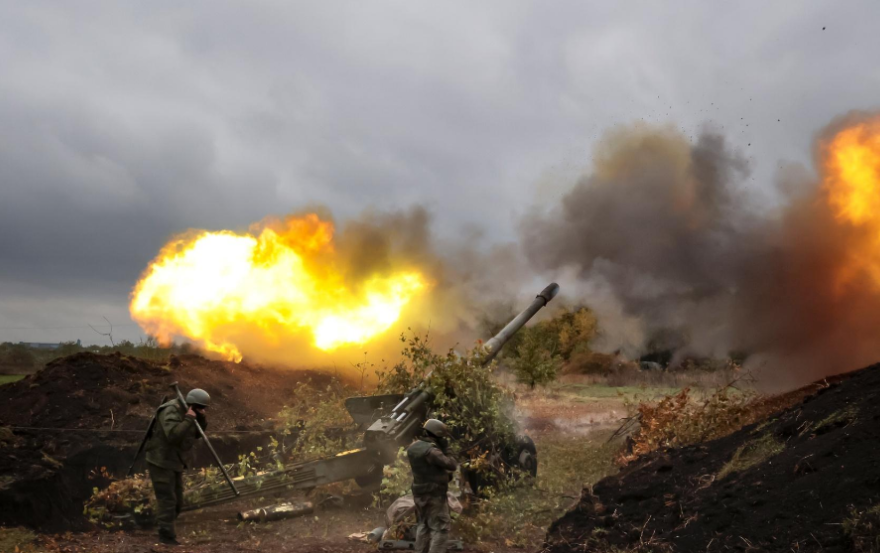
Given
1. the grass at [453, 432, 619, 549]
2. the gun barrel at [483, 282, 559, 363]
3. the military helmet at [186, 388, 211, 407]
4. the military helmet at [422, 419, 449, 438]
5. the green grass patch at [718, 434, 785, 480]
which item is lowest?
the grass at [453, 432, 619, 549]

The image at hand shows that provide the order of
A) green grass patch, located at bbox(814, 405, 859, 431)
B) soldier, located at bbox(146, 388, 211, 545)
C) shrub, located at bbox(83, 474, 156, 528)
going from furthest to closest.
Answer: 1. shrub, located at bbox(83, 474, 156, 528)
2. soldier, located at bbox(146, 388, 211, 545)
3. green grass patch, located at bbox(814, 405, 859, 431)

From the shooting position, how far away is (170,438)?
9.79 metres

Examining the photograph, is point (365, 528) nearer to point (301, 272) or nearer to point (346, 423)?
point (346, 423)

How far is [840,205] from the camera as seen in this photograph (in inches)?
503

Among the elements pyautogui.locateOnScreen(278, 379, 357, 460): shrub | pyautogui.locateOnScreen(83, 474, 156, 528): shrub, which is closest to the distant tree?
pyautogui.locateOnScreen(278, 379, 357, 460): shrub

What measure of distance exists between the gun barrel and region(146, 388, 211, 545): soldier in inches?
208

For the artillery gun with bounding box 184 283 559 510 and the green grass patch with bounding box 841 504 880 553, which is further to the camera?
the artillery gun with bounding box 184 283 559 510

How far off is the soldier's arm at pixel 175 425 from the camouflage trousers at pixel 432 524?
3.39 m

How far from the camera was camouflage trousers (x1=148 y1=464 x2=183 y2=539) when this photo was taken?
31.5ft

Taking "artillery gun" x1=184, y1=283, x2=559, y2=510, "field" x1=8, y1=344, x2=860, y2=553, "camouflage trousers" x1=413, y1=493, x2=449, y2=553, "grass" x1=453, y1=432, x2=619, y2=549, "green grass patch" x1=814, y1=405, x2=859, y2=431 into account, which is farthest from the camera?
"artillery gun" x1=184, y1=283, x2=559, y2=510

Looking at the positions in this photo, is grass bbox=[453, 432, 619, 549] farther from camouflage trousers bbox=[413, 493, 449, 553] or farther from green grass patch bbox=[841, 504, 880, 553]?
green grass patch bbox=[841, 504, 880, 553]

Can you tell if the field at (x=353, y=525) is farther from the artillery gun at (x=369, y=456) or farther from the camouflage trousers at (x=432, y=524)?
the camouflage trousers at (x=432, y=524)

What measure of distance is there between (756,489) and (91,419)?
1239cm

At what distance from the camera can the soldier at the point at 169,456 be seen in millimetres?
9711
